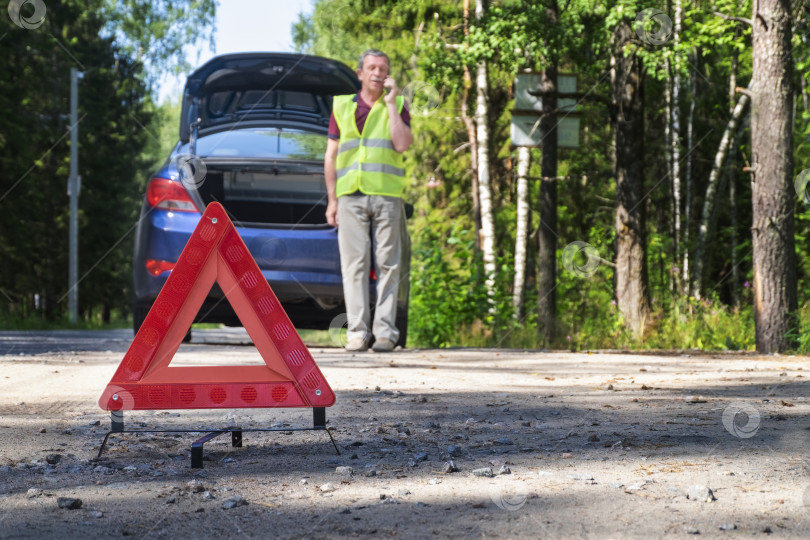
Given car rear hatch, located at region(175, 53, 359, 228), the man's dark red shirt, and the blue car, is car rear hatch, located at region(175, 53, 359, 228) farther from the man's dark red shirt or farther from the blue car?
the man's dark red shirt

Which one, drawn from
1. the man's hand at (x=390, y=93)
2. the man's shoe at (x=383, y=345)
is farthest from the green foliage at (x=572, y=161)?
the man's hand at (x=390, y=93)

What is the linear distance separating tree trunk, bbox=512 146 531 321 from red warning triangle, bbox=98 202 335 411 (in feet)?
50.5

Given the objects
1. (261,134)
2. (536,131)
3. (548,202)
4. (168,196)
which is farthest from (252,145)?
(548,202)

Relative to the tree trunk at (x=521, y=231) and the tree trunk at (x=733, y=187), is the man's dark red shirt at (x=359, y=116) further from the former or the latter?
the tree trunk at (x=733, y=187)

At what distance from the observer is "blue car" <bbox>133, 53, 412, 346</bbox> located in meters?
8.52

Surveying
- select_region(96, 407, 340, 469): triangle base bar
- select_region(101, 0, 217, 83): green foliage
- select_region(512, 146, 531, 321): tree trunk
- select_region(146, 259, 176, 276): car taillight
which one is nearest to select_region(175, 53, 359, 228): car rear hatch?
select_region(146, 259, 176, 276): car taillight

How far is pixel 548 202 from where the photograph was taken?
1859cm

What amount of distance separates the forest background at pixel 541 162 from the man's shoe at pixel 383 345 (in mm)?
3798

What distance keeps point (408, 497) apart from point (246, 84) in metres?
6.49

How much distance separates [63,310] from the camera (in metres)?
37.8

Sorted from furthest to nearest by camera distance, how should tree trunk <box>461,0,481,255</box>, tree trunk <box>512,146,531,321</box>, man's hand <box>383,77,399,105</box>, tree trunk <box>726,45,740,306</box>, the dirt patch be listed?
tree trunk <box>726,45,740,306</box>, tree trunk <box>461,0,481,255</box>, tree trunk <box>512,146,531,321</box>, man's hand <box>383,77,399,105</box>, the dirt patch

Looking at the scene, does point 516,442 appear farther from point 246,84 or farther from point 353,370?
point 246,84

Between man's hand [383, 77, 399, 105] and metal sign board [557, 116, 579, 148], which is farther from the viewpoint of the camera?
metal sign board [557, 116, 579, 148]

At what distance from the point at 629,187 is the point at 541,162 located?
116 inches
